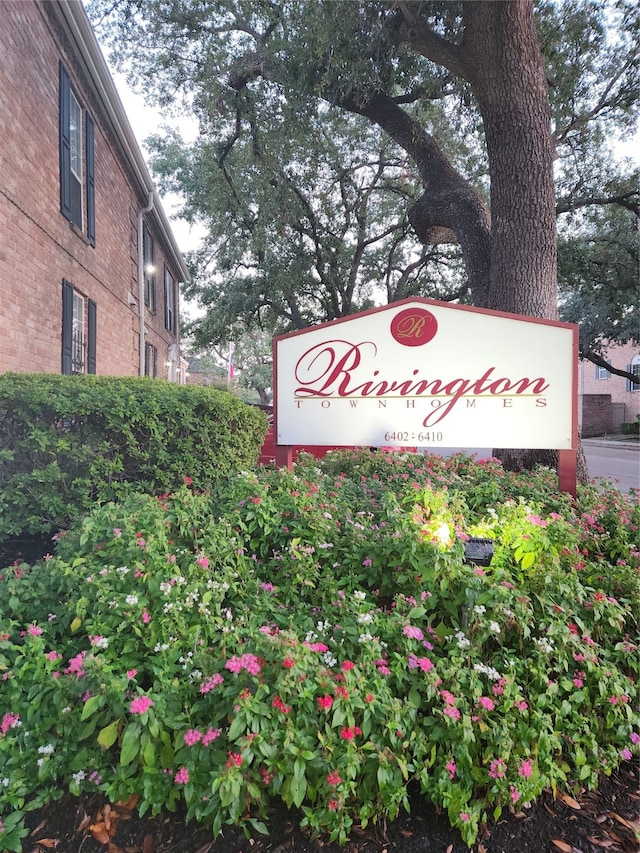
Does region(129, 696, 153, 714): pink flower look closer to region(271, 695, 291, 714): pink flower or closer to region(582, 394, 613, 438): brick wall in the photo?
region(271, 695, 291, 714): pink flower

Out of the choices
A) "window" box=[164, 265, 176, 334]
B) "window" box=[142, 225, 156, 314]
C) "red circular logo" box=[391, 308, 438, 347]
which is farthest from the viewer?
"window" box=[164, 265, 176, 334]

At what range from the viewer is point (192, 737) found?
1.58 m

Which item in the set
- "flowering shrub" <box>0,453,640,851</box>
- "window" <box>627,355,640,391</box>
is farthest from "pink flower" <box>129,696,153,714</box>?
"window" <box>627,355,640,391</box>

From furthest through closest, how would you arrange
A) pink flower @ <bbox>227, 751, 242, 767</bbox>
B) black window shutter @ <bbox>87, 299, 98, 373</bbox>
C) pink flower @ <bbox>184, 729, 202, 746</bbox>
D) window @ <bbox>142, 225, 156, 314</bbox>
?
window @ <bbox>142, 225, 156, 314</bbox>
black window shutter @ <bbox>87, 299, 98, 373</bbox>
pink flower @ <bbox>184, 729, 202, 746</bbox>
pink flower @ <bbox>227, 751, 242, 767</bbox>

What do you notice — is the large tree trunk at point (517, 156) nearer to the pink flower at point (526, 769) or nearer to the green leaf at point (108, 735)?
the pink flower at point (526, 769)

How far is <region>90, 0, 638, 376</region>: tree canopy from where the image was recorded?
5594 millimetres

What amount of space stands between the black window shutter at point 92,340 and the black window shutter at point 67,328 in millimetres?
848

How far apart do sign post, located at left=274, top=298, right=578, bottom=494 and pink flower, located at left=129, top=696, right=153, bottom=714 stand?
2782 millimetres

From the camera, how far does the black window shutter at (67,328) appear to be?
7.12m

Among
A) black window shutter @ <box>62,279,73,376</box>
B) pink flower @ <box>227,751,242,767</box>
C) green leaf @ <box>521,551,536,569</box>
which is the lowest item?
pink flower @ <box>227,751,242,767</box>

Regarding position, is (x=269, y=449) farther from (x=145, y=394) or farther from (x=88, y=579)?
(x=88, y=579)

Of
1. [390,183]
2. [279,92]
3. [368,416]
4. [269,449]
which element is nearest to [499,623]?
[368,416]

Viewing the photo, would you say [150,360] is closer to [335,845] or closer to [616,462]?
[335,845]

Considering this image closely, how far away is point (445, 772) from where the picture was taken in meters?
1.69
